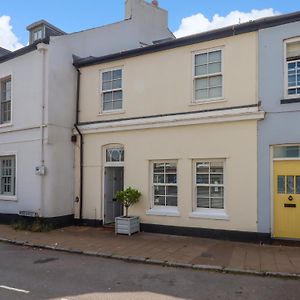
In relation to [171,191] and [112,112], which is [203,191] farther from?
[112,112]

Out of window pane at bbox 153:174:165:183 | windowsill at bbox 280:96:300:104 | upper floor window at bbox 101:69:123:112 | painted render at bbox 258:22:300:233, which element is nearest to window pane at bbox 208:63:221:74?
painted render at bbox 258:22:300:233

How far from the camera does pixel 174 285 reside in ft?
24.2

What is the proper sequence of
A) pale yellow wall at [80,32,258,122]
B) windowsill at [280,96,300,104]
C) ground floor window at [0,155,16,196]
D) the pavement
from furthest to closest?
ground floor window at [0,155,16,196] < pale yellow wall at [80,32,258,122] < windowsill at [280,96,300,104] < the pavement

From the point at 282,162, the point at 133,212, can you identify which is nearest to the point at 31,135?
the point at 133,212

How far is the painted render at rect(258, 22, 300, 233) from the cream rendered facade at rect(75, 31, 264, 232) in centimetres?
21

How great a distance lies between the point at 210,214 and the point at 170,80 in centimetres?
463

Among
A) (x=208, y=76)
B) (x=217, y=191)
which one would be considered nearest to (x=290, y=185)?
(x=217, y=191)

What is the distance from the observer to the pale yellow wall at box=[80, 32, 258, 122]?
451 inches

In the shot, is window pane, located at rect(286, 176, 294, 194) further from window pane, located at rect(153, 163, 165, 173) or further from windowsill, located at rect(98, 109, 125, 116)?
windowsill, located at rect(98, 109, 125, 116)

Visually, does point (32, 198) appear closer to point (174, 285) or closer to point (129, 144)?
point (129, 144)

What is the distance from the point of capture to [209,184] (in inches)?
473

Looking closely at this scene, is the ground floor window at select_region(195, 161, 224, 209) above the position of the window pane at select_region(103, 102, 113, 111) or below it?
below

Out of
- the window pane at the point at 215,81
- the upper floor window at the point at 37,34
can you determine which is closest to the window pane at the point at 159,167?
the window pane at the point at 215,81

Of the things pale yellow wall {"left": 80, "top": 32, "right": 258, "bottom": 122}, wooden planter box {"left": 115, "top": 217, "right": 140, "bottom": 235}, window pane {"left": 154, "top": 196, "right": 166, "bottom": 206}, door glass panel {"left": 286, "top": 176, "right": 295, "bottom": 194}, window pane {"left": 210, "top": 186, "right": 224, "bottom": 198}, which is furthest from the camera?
window pane {"left": 154, "top": 196, "right": 166, "bottom": 206}
